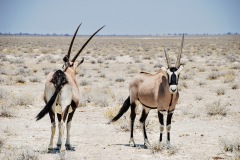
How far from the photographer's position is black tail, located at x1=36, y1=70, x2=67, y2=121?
6727mm

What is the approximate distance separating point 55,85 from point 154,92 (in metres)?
2.14

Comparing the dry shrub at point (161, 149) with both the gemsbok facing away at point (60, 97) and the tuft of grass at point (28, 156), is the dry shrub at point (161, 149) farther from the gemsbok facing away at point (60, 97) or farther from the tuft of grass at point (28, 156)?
the tuft of grass at point (28, 156)

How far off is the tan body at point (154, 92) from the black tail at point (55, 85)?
1.83 meters

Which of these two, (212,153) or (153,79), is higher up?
(153,79)

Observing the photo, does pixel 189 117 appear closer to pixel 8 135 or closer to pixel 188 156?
pixel 188 156

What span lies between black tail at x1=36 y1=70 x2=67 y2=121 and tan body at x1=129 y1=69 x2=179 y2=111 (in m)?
1.83

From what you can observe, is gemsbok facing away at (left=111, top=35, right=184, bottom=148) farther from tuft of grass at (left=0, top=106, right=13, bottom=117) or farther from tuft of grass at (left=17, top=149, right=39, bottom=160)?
tuft of grass at (left=0, top=106, right=13, bottom=117)

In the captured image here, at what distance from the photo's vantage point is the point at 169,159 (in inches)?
281

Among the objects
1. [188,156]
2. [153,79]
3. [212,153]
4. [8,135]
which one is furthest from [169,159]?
[8,135]

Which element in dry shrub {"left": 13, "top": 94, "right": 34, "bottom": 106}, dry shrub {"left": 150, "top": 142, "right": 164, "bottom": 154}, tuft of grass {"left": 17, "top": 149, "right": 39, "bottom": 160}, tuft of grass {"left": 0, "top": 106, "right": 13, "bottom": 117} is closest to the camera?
tuft of grass {"left": 17, "top": 149, "right": 39, "bottom": 160}

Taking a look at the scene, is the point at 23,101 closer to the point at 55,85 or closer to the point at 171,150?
the point at 55,85

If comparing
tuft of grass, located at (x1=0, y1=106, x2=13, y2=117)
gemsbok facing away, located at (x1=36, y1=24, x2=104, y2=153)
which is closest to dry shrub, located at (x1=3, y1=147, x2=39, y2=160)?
gemsbok facing away, located at (x1=36, y1=24, x2=104, y2=153)

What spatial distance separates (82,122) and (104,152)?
3.38 m

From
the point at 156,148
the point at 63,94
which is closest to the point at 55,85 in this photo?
the point at 63,94
